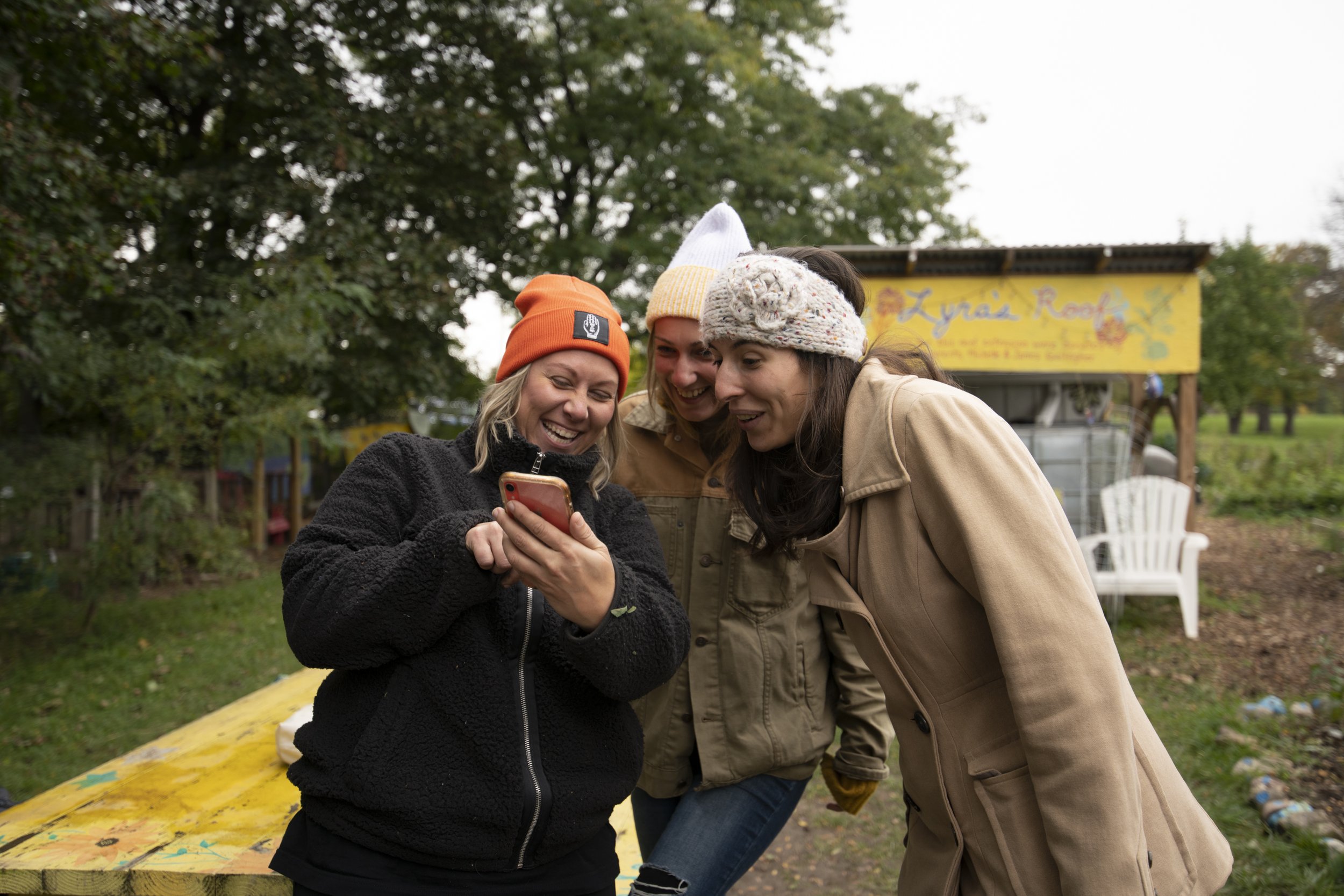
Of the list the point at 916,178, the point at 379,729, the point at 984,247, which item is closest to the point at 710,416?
the point at 379,729

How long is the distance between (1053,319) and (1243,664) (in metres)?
3.18

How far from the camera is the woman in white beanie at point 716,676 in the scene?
2.16 meters

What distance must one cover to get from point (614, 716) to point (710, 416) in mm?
873

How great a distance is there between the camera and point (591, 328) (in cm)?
197

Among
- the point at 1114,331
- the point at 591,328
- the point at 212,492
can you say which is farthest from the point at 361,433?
the point at 591,328

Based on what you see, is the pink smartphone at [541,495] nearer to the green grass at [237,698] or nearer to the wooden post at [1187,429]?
the green grass at [237,698]

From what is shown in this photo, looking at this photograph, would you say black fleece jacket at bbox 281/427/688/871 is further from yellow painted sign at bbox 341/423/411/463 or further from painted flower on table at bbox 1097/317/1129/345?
yellow painted sign at bbox 341/423/411/463

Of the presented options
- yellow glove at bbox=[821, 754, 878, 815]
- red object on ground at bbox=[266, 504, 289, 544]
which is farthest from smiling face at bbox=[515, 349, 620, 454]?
red object on ground at bbox=[266, 504, 289, 544]

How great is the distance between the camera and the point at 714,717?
221 cm

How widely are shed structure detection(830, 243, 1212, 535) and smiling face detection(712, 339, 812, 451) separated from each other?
624 cm

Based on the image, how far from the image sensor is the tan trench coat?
4.39ft

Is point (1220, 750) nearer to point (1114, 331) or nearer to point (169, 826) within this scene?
point (1114, 331)

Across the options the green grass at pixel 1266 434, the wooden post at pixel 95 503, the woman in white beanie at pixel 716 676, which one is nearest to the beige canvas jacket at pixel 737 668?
the woman in white beanie at pixel 716 676

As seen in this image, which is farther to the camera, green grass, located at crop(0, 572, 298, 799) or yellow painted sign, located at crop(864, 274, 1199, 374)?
yellow painted sign, located at crop(864, 274, 1199, 374)
